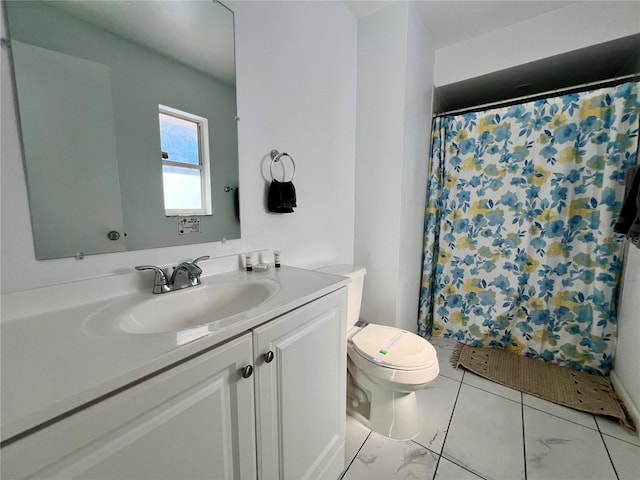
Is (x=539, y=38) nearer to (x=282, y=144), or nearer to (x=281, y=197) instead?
(x=282, y=144)

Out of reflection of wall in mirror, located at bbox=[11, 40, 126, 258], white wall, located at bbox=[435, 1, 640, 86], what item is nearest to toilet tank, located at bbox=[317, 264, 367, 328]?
reflection of wall in mirror, located at bbox=[11, 40, 126, 258]

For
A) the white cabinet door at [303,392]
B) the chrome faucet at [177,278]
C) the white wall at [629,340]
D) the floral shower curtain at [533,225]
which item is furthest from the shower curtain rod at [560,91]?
the chrome faucet at [177,278]

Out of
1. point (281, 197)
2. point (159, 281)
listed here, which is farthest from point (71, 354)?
point (281, 197)

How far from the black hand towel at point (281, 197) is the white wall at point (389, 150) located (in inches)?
29.5

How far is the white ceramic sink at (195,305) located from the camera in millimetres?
750

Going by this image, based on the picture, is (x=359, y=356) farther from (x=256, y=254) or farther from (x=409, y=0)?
(x=409, y=0)

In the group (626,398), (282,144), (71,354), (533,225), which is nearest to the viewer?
(71,354)

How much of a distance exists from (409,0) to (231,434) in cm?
222

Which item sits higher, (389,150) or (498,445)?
(389,150)

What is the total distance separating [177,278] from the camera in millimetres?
890

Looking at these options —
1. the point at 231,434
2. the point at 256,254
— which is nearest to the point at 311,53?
the point at 256,254

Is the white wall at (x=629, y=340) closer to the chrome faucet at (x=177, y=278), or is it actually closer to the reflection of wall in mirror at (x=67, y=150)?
the chrome faucet at (x=177, y=278)

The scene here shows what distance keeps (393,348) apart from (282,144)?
1158 millimetres

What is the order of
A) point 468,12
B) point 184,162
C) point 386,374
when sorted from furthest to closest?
point 468,12 → point 386,374 → point 184,162
